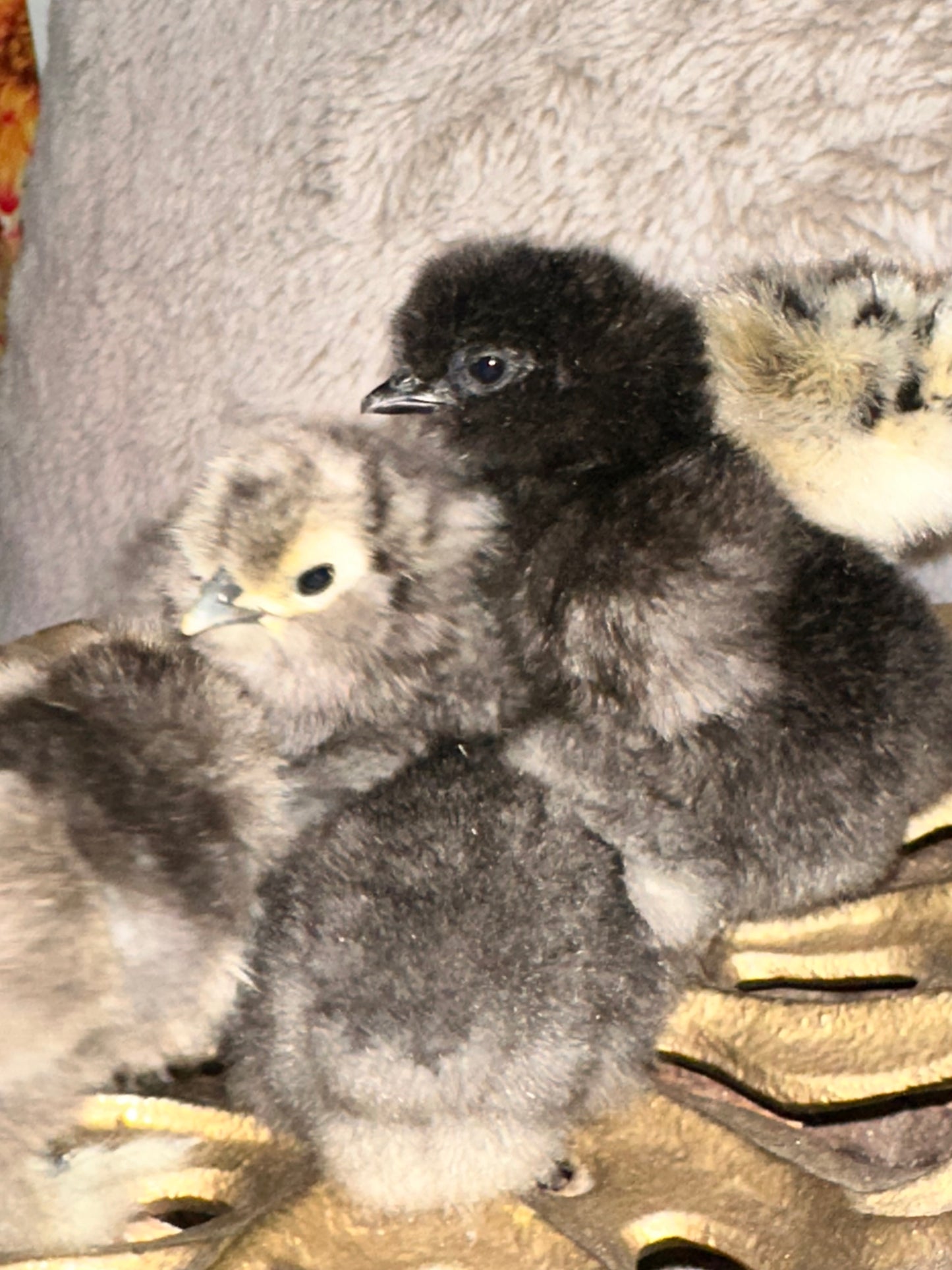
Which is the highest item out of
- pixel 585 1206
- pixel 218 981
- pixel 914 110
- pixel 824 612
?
pixel 914 110

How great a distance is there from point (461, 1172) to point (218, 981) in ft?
0.46

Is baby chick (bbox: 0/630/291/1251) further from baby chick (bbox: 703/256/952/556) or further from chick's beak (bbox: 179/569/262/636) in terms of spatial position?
baby chick (bbox: 703/256/952/556)

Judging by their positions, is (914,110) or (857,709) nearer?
(857,709)

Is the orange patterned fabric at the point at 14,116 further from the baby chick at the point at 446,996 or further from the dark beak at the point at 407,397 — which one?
the baby chick at the point at 446,996

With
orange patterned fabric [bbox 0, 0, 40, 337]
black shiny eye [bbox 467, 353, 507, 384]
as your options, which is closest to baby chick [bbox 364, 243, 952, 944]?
black shiny eye [bbox 467, 353, 507, 384]

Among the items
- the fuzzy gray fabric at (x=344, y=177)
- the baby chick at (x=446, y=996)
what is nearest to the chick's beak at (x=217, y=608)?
the baby chick at (x=446, y=996)

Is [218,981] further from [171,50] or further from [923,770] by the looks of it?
[171,50]

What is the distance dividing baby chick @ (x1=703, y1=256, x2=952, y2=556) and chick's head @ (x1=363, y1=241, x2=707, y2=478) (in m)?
0.03

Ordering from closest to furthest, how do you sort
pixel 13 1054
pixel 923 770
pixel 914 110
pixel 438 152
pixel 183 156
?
pixel 13 1054 → pixel 923 770 → pixel 914 110 → pixel 438 152 → pixel 183 156

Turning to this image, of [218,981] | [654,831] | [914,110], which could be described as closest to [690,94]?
[914,110]

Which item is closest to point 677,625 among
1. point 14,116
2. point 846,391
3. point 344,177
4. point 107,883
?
point 846,391

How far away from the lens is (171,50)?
110 cm

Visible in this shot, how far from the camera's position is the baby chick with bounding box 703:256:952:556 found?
2.25 feet

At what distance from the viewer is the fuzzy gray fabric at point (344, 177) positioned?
907 millimetres
